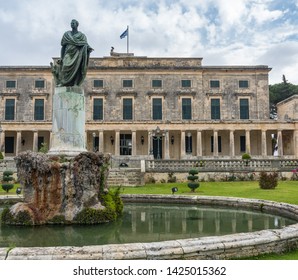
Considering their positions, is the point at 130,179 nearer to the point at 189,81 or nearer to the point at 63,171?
the point at 63,171

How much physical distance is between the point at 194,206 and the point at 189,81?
32.0 m

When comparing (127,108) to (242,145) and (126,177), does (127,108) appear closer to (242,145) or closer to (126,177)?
(242,145)

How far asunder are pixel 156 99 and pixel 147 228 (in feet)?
114

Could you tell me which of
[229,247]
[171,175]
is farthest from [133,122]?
[229,247]

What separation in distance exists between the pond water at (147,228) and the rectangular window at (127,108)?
1224 inches

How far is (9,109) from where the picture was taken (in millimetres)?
41188

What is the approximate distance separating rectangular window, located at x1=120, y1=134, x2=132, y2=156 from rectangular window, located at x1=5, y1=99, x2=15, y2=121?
1370cm

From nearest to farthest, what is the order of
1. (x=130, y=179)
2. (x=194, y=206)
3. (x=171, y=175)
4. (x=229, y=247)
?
(x=229, y=247) < (x=194, y=206) < (x=130, y=179) < (x=171, y=175)

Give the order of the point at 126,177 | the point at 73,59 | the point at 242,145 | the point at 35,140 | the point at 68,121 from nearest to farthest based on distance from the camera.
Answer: the point at 68,121 < the point at 73,59 < the point at 126,177 < the point at 35,140 < the point at 242,145

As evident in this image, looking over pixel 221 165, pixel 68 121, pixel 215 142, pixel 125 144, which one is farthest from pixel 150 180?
pixel 125 144

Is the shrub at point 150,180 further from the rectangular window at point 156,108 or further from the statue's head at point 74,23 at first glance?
the rectangular window at point 156,108

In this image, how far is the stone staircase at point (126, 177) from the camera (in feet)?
69.2

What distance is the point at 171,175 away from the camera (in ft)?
75.9

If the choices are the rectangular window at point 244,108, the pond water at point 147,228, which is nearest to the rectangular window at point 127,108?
the rectangular window at point 244,108
